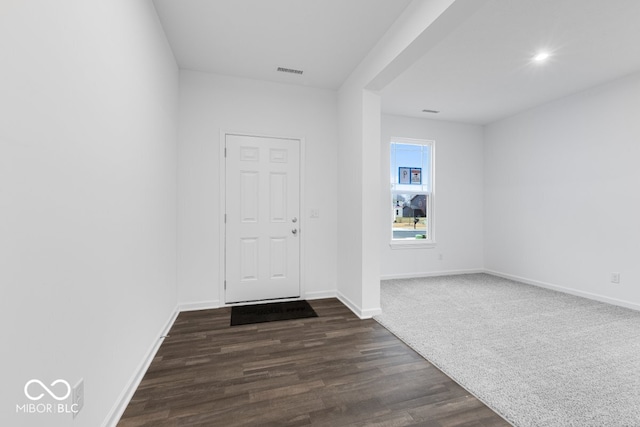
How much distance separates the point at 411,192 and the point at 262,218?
2.89m

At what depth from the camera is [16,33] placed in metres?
0.86

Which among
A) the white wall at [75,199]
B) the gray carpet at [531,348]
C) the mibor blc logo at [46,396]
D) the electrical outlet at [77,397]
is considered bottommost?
the gray carpet at [531,348]

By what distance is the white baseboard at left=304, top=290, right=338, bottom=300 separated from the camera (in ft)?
12.3

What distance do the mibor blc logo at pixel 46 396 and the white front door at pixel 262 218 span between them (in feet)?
7.83

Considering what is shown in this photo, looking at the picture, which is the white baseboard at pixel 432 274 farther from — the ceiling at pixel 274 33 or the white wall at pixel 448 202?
the ceiling at pixel 274 33

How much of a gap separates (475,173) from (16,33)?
6.05 m

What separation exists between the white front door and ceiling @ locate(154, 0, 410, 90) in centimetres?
87

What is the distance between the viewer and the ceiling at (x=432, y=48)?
7.70 ft

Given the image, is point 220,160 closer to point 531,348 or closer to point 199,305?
point 199,305

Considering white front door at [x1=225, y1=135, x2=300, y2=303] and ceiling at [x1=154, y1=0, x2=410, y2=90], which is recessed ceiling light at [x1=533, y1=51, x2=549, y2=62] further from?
white front door at [x1=225, y1=135, x2=300, y2=303]

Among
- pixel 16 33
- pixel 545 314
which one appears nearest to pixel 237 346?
pixel 16 33

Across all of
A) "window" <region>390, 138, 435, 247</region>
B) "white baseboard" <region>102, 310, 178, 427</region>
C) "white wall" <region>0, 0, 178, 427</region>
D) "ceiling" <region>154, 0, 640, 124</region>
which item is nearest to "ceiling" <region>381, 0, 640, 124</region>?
"ceiling" <region>154, 0, 640, 124</region>

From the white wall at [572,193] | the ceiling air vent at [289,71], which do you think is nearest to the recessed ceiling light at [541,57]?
the white wall at [572,193]

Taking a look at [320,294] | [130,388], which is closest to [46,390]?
[130,388]
